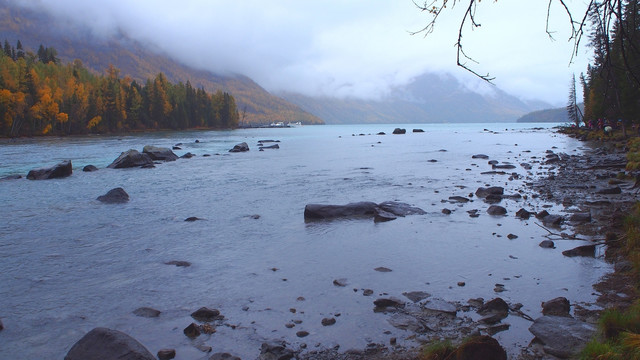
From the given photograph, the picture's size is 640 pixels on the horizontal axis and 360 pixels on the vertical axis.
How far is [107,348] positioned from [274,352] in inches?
87.0

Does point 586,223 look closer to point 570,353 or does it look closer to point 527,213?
point 527,213

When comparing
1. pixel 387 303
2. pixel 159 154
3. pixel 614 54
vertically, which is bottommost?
pixel 387 303

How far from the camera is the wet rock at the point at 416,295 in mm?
7700

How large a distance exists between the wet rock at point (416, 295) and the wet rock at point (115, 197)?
49.1 feet

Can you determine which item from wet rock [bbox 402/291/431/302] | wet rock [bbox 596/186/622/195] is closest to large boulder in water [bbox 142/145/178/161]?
→ wet rock [bbox 596/186/622/195]

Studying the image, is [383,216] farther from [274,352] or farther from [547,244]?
[274,352]

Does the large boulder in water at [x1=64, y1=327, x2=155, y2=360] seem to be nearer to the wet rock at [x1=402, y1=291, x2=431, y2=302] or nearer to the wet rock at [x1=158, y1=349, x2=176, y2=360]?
the wet rock at [x1=158, y1=349, x2=176, y2=360]

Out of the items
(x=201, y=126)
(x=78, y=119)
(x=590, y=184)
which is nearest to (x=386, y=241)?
(x=590, y=184)

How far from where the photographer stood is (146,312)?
24.3 feet

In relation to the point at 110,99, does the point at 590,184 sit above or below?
below

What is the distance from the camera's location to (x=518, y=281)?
8.40 m

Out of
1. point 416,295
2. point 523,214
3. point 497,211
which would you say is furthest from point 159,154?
point 416,295

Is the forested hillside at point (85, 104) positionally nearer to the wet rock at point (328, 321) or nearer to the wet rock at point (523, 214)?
the wet rock at point (523, 214)

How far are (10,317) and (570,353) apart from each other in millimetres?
8802
